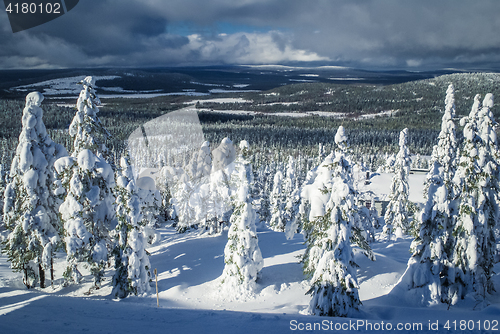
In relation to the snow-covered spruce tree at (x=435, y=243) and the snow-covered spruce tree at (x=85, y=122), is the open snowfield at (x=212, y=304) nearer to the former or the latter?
the snow-covered spruce tree at (x=435, y=243)

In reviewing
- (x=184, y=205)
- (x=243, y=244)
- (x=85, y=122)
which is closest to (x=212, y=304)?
(x=243, y=244)

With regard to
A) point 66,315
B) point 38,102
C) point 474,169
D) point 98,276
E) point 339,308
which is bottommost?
point 98,276

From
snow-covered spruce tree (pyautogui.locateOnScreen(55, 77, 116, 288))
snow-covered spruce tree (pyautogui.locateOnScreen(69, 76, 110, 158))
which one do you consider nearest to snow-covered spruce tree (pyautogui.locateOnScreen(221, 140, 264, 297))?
snow-covered spruce tree (pyautogui.locateOnScreen(55, 77, 116, 288))

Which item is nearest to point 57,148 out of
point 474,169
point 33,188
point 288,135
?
point 33,188

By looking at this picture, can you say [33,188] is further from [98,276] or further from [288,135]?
[288,135]

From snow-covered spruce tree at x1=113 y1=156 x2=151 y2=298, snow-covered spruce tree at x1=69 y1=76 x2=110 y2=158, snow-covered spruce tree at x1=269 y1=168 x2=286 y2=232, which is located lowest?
snow-covered spruce tree at x1=269 y1=168 x2=286 y2=232

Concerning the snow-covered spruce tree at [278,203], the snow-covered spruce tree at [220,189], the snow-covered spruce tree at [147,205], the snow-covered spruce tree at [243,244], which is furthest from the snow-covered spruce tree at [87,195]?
the snow-covered spruce tree at [278,203]

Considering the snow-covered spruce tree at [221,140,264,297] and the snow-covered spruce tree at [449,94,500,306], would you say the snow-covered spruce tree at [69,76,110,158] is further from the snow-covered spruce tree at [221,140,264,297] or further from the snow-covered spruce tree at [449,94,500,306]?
the snow-covered spruce tree at [449,94,500,306]
